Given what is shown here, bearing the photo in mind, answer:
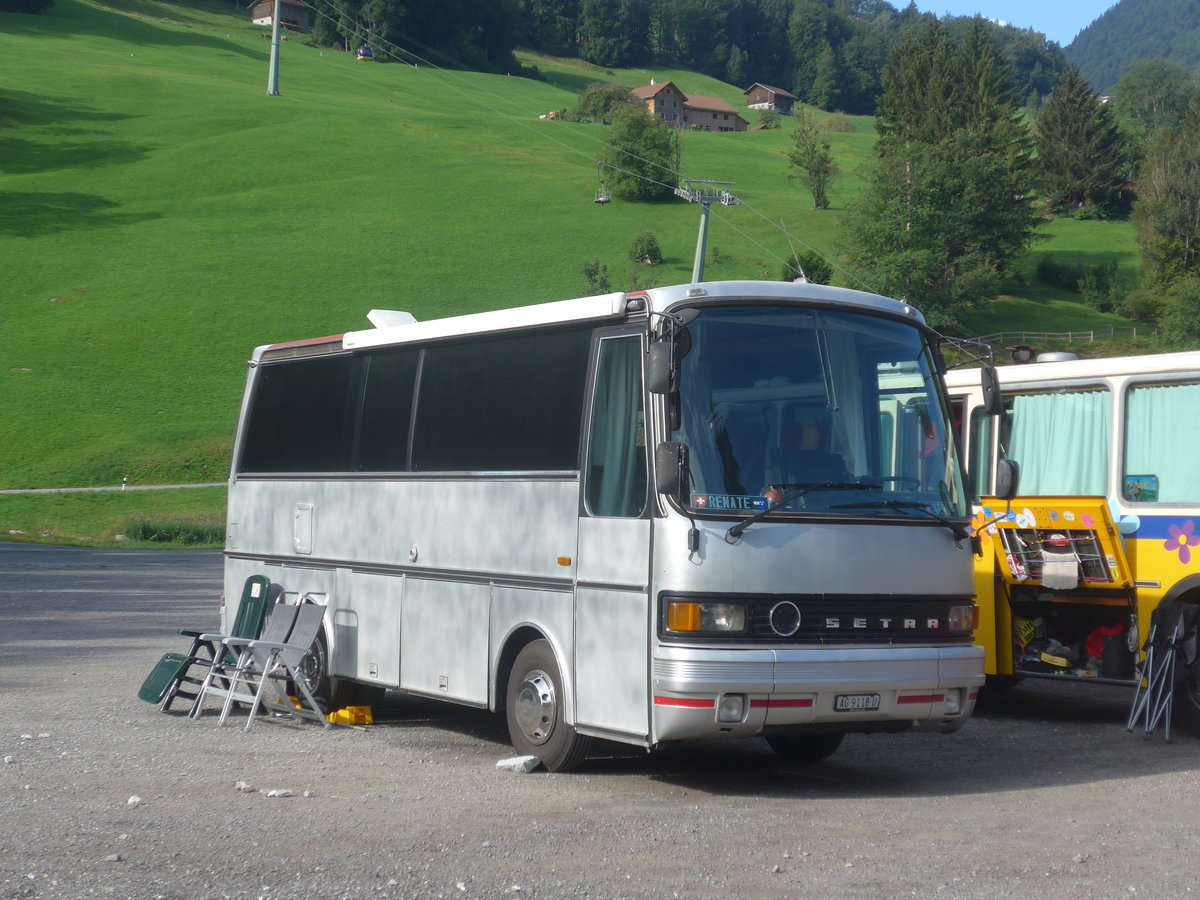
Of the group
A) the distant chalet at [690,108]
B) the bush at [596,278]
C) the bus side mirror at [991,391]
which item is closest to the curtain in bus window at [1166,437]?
the bus side mirror at [991,391]

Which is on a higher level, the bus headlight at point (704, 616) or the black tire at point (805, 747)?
the bus headlight at point (704, 616)

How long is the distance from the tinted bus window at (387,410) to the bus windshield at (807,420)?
3.45 metres

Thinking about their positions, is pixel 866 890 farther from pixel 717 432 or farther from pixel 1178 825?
pixel 717 432

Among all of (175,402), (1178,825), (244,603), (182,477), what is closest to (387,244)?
(175,402)

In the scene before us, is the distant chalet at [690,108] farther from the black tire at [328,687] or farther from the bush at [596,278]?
the black tire at [328,687]

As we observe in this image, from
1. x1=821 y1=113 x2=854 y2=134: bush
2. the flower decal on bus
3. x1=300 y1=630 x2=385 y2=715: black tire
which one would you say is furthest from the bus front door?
x1=821 y1=113 x2=854 y2=134: bush

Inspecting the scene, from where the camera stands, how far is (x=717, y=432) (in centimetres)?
831

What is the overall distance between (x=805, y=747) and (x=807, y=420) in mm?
2757

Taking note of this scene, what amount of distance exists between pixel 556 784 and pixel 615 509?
177 cm

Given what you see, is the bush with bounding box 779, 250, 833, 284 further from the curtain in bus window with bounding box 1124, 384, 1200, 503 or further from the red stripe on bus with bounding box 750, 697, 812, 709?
the red stripe on bus with bounding box 750, 697, 812, 709

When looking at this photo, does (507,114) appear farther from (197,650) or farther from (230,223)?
(197,650)

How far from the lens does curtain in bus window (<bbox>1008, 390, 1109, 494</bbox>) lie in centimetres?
1159

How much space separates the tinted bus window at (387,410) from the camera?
1118cm

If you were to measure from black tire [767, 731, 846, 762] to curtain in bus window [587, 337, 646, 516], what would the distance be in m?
2.42
